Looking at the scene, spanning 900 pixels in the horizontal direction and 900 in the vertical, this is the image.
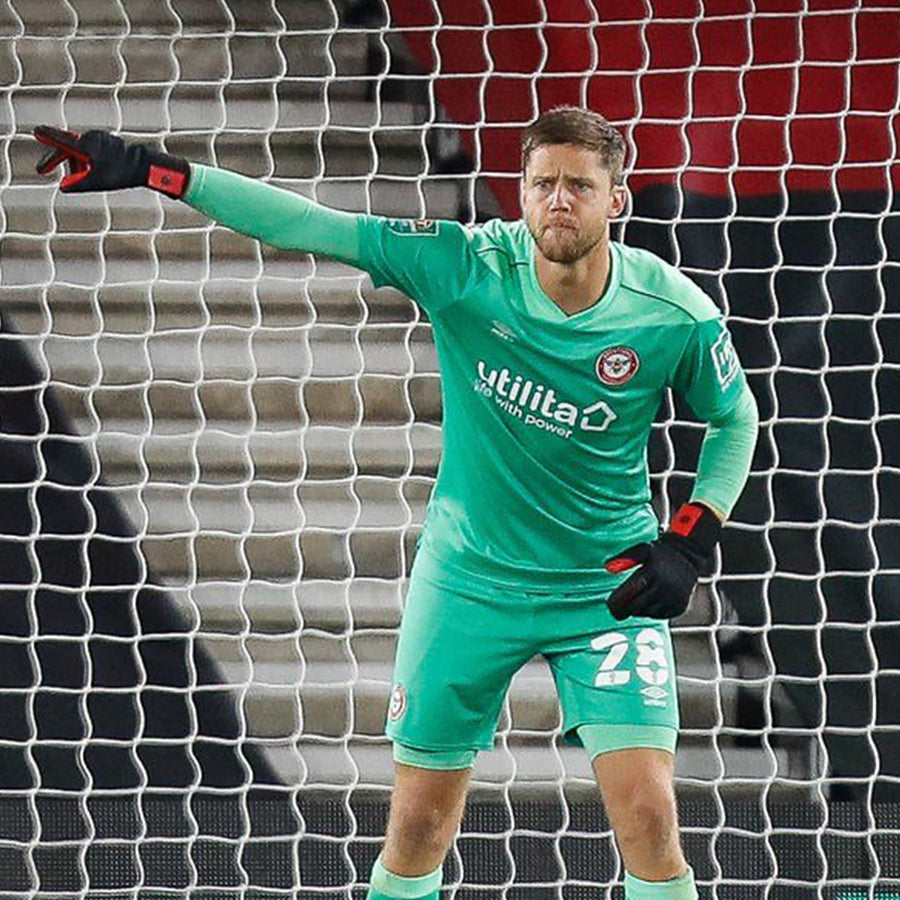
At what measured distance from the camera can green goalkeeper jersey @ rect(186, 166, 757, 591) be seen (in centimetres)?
255

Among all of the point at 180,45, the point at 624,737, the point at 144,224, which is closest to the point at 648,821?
the point at 624,737

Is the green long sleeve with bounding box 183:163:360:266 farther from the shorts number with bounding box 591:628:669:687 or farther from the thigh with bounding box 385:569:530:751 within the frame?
the shorts number with bounding box 591:628:669:687

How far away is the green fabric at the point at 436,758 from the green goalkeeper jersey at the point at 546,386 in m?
0.25

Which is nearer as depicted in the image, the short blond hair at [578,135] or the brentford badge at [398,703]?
the short blond hair at [578,135]

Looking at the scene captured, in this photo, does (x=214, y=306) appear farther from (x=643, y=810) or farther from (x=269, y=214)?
(x=643, y=810)

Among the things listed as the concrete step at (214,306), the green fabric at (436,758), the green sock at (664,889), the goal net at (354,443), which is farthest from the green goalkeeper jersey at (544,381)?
the concrete step at (214,306)

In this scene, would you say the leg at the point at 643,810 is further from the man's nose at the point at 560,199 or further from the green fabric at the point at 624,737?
the man's nose at the point at 560,199

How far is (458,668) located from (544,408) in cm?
38

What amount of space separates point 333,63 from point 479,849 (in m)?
1.64

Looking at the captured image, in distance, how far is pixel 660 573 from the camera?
243 cm

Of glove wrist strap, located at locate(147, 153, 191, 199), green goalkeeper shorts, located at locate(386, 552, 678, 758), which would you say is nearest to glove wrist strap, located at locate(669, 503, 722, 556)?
green goalkeeper shorts, located at locate(386, 552, 678, 758)

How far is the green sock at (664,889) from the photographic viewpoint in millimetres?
2447

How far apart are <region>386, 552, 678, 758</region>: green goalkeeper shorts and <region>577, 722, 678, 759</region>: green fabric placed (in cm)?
1

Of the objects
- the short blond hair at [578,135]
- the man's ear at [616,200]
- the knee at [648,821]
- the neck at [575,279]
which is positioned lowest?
the knee at [648,821]
